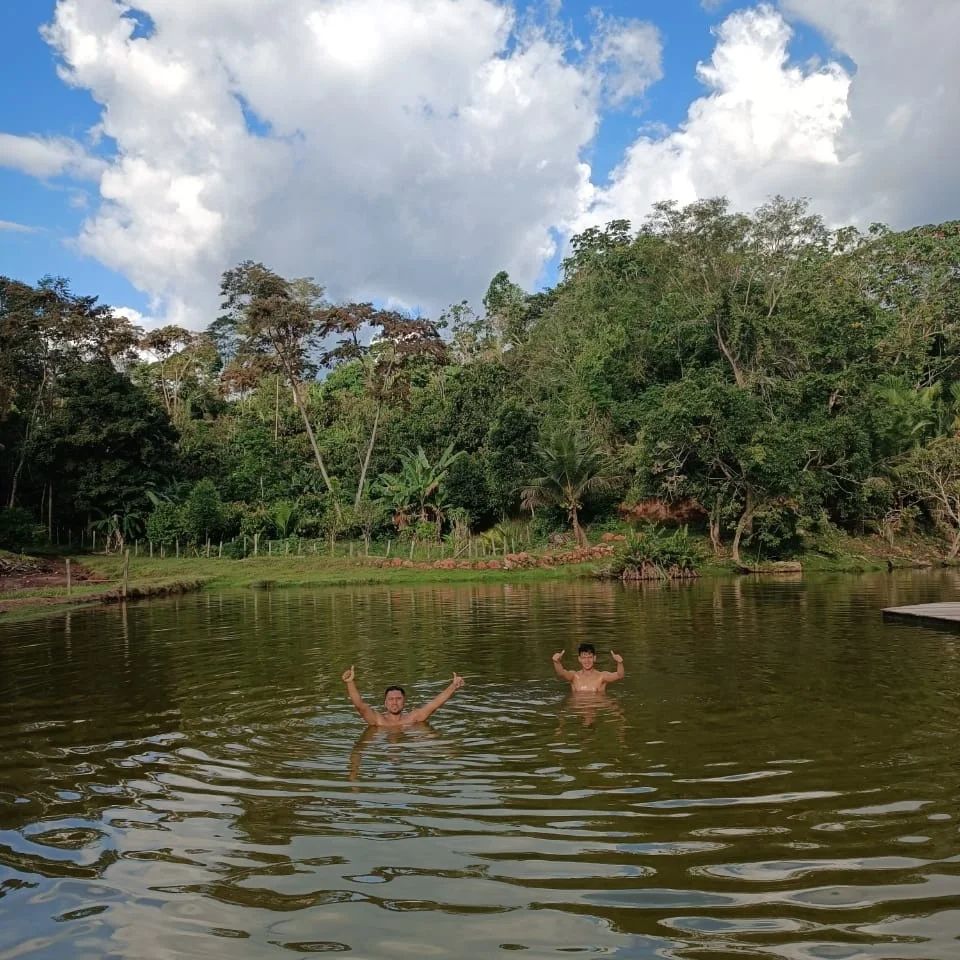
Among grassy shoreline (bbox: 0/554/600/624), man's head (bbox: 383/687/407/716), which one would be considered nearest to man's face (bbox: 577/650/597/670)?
man's head (bbox: 383/687/407/716)

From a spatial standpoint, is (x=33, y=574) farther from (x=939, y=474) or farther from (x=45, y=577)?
(x=939, y=474)

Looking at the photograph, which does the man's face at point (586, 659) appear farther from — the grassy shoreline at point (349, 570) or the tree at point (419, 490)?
the tree at point (419, 490)

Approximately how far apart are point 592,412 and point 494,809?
1351 inches

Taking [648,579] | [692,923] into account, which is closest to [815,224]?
[648,579]

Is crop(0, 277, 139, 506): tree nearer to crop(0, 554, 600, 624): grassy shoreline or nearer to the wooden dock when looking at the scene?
crop(0, 554, 600, 624): grassy shoreline

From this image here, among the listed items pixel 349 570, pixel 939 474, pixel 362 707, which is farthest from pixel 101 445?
pixel 939 474

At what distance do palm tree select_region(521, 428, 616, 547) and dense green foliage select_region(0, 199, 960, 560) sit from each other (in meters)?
0.11

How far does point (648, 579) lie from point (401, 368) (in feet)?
62.3

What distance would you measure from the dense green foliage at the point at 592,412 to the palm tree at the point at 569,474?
105mm

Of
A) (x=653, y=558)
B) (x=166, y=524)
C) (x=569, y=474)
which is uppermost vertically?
(x=569, y=474)

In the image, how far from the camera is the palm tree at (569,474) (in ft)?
107

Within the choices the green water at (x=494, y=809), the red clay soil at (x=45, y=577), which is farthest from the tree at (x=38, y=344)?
the green water at (x=494, y=809)

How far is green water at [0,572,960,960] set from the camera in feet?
13.3

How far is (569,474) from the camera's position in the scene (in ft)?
108
